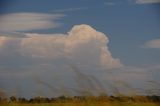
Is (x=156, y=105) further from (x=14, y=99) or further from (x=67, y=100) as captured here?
(x=14, y=99)

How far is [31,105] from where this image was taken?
2844mm

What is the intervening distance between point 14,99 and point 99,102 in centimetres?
54

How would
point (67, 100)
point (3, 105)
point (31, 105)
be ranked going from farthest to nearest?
point (31, 105) → point (67, 100) → point (3, 105)

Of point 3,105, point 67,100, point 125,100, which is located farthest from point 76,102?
point 3,105

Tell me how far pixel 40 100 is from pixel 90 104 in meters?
0.41

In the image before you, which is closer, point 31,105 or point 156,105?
point 156,105

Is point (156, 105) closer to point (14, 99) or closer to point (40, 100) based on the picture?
point (40, 100)

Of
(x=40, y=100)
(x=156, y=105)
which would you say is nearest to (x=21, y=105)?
(x=40, y=100)

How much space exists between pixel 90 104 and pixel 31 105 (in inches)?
37.0

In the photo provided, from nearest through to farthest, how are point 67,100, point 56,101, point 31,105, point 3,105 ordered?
1. point 3,105
2. point 67,100
3. point 56,101
4. point 31,105

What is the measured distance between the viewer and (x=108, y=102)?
6.98ft

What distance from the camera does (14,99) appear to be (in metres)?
2.13

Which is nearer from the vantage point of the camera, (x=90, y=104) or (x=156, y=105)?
(x=90, y=104)

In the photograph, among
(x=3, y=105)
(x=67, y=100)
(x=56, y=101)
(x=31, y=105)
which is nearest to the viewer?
(x=3, y=105)
